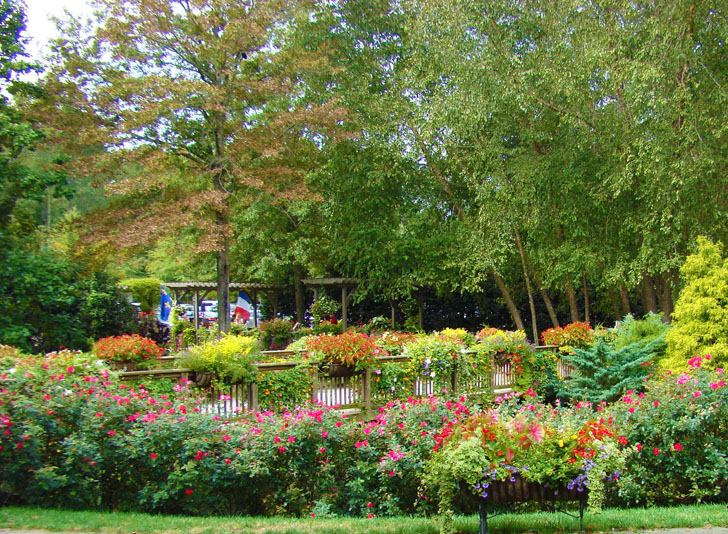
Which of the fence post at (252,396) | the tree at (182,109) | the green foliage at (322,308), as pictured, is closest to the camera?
the fence post at (252,396)

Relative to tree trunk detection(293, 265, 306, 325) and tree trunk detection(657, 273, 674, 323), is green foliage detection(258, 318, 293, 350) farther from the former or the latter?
tree trunk detection(657, 273, 674, 323)

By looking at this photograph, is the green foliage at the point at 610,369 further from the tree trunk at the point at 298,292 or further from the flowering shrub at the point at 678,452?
the tree trunk at the point at 298,292

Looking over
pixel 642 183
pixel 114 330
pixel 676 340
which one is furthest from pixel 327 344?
pixel 642 183

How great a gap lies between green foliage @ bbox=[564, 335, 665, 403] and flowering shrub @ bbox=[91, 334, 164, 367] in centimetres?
788

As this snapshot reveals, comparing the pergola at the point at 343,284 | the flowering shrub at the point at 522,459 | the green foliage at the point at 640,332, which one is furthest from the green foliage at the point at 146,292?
the flowering shrub at the point at 522,459

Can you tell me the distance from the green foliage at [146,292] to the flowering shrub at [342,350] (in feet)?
51.0

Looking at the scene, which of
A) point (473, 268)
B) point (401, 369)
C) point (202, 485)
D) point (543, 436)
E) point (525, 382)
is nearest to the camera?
point (543, 436)

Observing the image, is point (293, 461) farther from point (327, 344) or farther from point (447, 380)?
point (447, 380)

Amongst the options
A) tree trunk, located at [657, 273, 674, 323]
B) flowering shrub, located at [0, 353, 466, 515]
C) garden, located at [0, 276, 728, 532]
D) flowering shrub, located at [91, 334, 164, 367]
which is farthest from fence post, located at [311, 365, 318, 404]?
tree trunk, located at [657, 273, 674, 323]

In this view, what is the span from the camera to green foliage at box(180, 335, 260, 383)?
897cm

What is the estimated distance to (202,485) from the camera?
19.3 ft

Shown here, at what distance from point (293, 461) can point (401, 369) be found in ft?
17.3

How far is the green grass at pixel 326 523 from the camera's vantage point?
16.5 feet

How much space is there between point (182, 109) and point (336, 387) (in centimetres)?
1059
